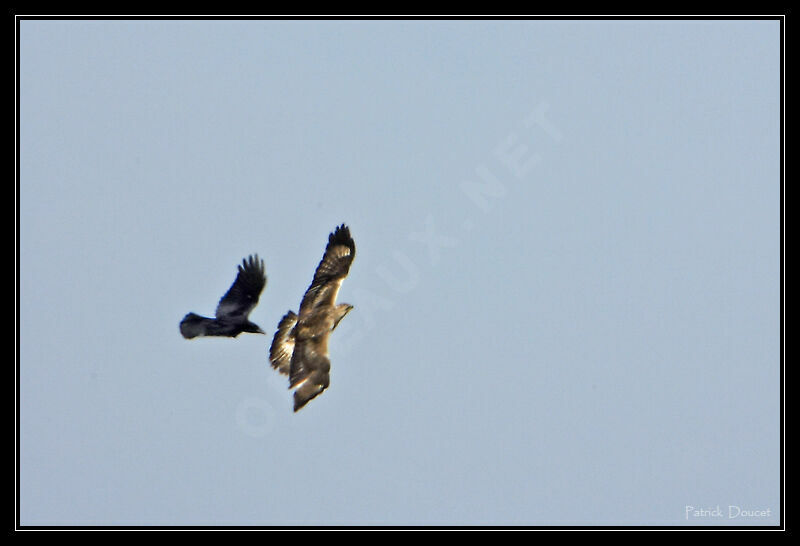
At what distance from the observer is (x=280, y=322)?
1069cm

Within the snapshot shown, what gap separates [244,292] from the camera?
11.7 m

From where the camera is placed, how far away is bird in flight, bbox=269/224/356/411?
34.0 feet

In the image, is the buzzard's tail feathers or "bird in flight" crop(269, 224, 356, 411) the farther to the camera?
the buzzard's tail feathers

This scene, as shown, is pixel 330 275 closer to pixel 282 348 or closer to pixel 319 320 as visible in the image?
pixel 319 320

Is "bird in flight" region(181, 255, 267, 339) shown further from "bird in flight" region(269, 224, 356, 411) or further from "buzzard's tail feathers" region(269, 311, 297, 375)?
"bird in flight" region(269, 224, 356, 411)

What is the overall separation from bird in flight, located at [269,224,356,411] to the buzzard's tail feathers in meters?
0.23

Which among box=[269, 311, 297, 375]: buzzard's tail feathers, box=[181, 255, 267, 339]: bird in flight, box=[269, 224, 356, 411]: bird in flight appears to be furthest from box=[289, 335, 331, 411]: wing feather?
box=[181, 255, 267, 339]: bird in flight

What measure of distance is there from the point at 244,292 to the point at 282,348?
1.12 m

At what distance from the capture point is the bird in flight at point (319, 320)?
10352 mm

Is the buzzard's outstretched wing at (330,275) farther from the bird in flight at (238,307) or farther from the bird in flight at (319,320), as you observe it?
the bird in flight at (238,307)

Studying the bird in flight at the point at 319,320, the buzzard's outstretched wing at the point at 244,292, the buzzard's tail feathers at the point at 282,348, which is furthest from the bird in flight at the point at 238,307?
the bird in flight at the point at 319,320

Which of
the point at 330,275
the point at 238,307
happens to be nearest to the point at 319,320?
the point at 330,275
